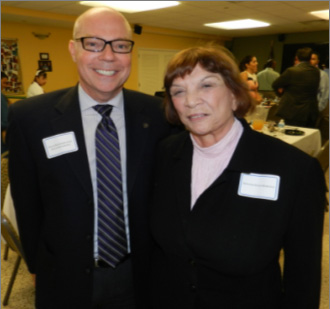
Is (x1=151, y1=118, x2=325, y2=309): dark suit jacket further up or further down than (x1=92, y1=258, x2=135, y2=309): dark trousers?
further up

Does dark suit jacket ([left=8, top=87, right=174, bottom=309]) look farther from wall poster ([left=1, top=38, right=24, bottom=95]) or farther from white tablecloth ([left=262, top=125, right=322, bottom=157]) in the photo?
wall poster ([left=1, top=38, right=24, bottom=95])

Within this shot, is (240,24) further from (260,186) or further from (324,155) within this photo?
(260,186)

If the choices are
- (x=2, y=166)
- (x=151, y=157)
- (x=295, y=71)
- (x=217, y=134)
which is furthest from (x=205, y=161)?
(x=295, y=71)

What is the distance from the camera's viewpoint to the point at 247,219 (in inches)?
42.6

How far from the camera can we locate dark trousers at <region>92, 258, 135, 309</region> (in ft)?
4.59

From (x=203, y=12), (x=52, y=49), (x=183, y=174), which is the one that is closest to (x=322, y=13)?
(x=203, y=12)

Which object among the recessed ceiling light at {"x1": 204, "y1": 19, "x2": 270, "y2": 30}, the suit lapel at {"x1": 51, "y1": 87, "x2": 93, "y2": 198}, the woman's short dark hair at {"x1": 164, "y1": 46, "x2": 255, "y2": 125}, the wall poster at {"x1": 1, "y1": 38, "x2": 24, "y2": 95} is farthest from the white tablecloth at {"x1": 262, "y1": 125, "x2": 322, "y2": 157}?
the wall poster at {"x1": 1, "y1": 38, "x2": 24, "y2": 95}

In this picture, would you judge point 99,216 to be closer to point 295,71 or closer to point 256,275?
point 256,275

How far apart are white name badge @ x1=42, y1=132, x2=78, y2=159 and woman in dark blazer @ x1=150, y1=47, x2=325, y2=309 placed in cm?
40

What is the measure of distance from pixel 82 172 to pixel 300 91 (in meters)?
4.97

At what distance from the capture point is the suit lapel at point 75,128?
1.26m

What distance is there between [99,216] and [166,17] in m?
7.81

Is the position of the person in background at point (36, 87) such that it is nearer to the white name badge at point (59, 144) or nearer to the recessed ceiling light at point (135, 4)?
the recessed ceiling light at point (135, 4)

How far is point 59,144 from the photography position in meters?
1.28
